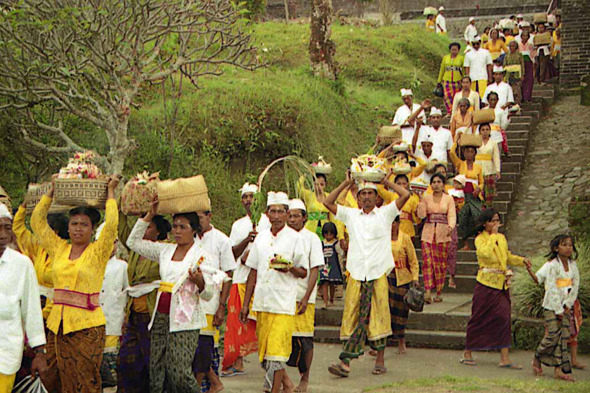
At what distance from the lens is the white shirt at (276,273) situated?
26.3 feet

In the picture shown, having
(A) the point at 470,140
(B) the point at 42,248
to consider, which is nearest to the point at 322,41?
(A) the point at 470,140

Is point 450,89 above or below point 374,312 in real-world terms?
above

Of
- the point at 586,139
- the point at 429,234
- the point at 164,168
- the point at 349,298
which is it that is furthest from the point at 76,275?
the point at 586,139

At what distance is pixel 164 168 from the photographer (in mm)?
15086

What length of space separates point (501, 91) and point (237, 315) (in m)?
9.30

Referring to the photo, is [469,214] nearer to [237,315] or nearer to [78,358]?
[237,315]

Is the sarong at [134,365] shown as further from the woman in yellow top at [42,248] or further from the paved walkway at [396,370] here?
the paved walkway at [396,370]

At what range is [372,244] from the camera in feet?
29.5

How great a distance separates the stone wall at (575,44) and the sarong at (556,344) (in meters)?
13.8

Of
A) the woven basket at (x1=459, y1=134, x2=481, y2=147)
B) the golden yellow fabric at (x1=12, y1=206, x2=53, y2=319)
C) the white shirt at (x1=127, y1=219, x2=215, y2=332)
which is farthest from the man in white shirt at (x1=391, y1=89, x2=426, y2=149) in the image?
the golden yellow fabric at (x1=12, y1=206, x2=53, y2=319)

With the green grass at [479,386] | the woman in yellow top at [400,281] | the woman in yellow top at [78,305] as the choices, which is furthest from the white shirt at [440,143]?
the woman in yellow top at [78,305]

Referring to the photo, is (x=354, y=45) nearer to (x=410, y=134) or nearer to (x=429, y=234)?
(x=410, y=134)

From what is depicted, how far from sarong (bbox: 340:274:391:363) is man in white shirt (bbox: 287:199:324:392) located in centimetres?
64

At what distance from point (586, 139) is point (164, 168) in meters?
8.49
